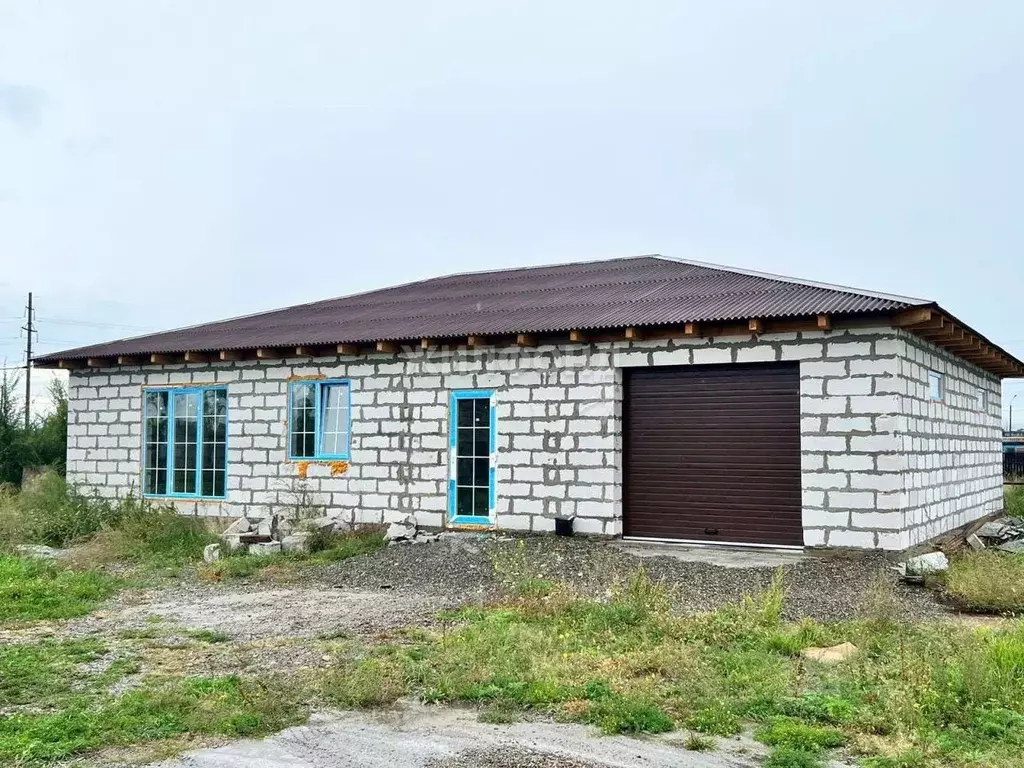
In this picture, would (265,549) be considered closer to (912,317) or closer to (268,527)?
(268,527)

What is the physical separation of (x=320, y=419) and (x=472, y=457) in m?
2.96

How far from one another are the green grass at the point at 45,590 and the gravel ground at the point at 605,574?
2654 millimetres

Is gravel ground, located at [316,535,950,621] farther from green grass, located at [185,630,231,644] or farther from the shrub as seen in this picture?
the shrub

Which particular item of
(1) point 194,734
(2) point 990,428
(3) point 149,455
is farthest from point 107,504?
(2) point 990,428

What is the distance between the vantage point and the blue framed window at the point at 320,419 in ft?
49.1

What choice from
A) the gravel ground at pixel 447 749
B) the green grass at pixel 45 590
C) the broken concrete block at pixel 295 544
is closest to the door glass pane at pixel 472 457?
the broken concrete block at pixel 295 544

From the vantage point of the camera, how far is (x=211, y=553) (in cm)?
1297

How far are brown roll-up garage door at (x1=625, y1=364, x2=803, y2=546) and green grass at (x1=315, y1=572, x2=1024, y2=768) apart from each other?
3.82 m

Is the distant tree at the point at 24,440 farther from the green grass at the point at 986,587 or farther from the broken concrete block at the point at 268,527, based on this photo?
the green grass at the point at 986,587

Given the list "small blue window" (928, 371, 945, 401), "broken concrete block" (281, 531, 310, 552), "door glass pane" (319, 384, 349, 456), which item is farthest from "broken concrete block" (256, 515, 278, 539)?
"small blue window" (928, 371, 945, 401)

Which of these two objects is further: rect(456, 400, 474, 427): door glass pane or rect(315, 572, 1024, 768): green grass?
rect(456, 400, 474, 427): door glass pane

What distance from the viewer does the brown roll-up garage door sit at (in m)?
11.9

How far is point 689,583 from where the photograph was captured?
992cm

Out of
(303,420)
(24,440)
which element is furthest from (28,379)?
(303,420)
